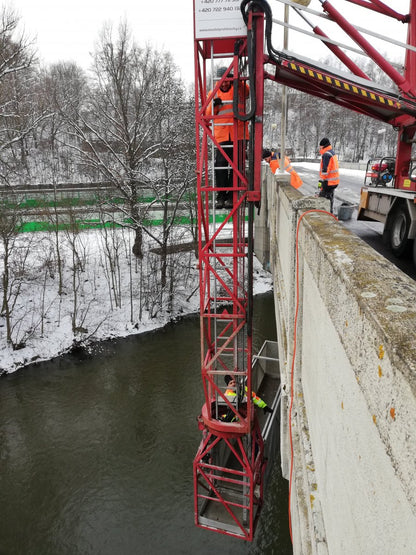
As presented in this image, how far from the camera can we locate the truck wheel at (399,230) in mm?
7990

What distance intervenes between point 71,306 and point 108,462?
10.9m

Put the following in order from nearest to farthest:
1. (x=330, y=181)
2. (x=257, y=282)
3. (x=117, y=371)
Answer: (x=330, y=181) → (x=117, y=371) → (x=257, y=282)

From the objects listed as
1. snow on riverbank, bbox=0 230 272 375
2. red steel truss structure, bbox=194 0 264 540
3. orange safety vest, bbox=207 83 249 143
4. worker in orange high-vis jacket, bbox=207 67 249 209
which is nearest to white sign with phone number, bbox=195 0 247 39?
red steel truss structure, bbox=194 0 264 540

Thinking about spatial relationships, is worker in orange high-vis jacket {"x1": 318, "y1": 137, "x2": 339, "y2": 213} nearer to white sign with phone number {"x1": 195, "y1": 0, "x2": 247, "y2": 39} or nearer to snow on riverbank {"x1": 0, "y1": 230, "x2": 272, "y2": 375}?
white sign with phone number {"x1": 195, "y1": 0, "x2": 247, "y2": 39}

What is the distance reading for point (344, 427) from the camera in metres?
2.48

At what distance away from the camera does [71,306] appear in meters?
21.5

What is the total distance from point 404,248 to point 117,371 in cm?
1292

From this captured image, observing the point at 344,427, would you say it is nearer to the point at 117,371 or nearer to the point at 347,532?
the point at 347,532

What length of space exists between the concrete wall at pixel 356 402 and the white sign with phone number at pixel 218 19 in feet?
13.1

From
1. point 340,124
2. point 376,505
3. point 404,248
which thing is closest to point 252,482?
point 404,248

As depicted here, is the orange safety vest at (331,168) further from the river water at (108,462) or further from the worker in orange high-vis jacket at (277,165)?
the river water at (108,462)

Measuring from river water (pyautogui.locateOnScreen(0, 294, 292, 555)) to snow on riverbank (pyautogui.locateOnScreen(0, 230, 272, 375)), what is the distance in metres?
1.28

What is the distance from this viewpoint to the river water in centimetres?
1016

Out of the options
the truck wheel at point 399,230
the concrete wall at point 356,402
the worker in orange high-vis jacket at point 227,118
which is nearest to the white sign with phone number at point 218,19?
the worker in orange high-vis jacket at point 227,118
